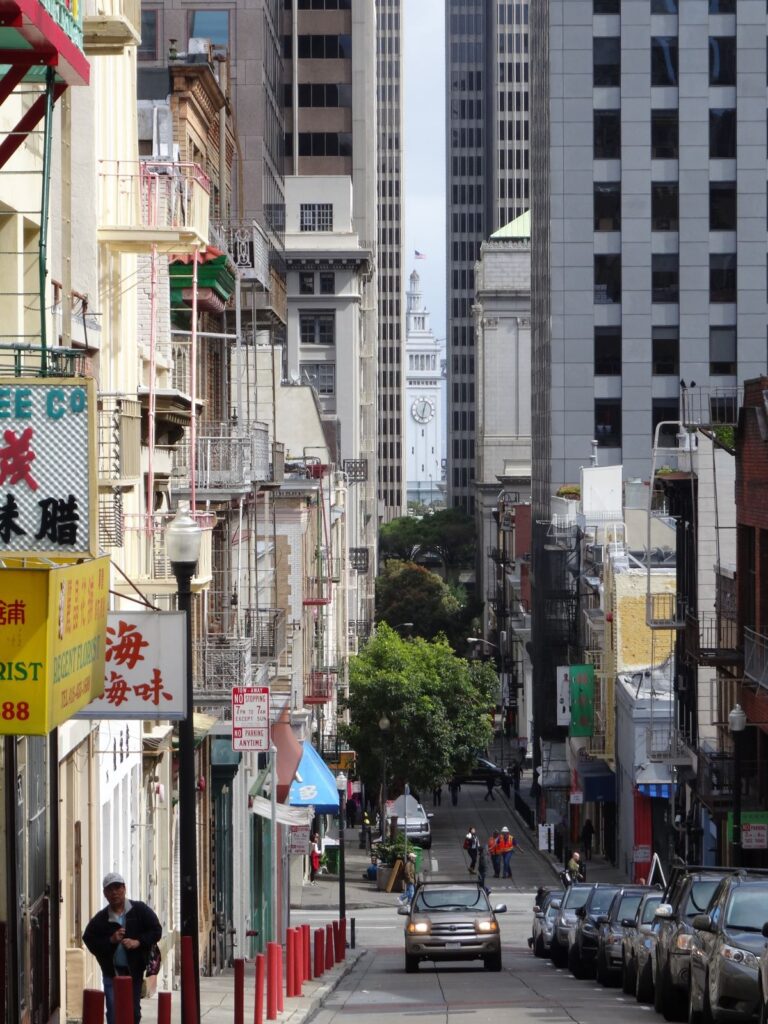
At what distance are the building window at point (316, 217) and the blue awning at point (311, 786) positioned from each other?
262 feet

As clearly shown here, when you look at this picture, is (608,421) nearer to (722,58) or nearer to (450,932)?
(722,58)

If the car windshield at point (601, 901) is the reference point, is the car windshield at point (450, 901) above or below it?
below

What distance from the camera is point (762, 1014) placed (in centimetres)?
1521

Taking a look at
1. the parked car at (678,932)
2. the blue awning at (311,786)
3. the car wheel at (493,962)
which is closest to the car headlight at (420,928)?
the car wheel at (493,962)

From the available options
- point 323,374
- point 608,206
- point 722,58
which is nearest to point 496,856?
point 608,206

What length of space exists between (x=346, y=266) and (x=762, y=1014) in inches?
4213

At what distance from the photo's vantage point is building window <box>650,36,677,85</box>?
8825 centimetres

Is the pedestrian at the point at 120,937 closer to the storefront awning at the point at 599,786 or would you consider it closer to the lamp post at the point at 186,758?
the lamp post at the point at 186,758

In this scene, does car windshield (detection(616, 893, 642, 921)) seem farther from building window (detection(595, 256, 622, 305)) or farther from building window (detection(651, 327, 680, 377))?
building window (detection(595, 256, 622, 305))

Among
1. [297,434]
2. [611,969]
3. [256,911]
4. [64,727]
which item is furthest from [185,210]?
[297,434]

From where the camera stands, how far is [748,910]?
18.0 m

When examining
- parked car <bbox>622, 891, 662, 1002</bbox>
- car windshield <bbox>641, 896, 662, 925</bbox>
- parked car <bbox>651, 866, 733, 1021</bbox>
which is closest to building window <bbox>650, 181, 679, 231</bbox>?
parked car <bbox>622, 891, 662, 1002</bbox>

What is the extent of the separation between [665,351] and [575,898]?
5823 centimetres

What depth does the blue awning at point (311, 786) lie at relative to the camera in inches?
1551
